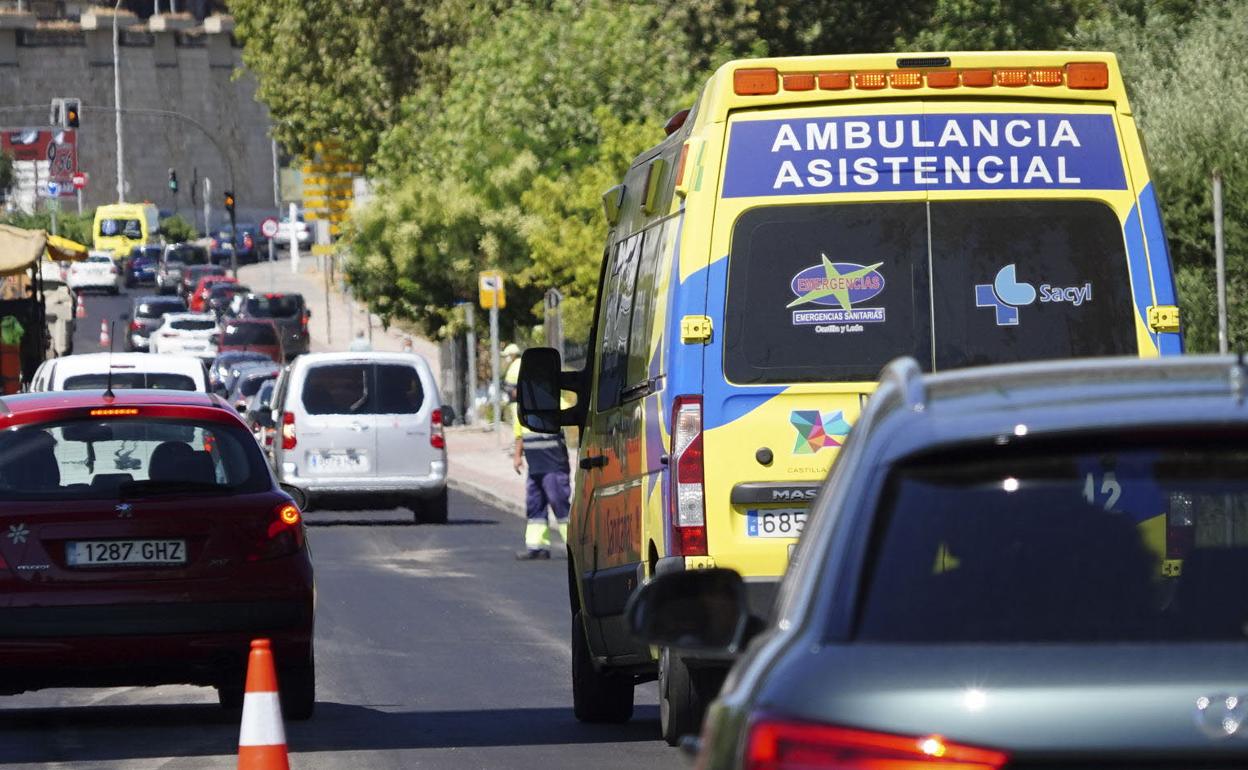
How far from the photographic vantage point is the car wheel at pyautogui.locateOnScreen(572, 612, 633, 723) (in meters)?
11.5

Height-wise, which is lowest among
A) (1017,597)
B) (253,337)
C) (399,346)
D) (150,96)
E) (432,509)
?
(432,509)

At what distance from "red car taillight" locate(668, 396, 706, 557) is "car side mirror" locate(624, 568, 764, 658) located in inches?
167

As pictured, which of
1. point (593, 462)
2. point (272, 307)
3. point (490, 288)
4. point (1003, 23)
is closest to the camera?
point (593, 462)

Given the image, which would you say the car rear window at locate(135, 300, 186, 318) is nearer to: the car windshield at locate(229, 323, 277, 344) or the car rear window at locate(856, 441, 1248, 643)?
the car windshield at locate(229, 323, 277, 344)

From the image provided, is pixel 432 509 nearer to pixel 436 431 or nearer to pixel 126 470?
pixel 436 431

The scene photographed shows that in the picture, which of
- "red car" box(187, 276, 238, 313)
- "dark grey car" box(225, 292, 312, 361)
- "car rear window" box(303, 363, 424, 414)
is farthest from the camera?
"red car" box(187, 276, 238, 313)

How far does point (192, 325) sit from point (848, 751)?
225ft

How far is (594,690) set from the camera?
11.6m

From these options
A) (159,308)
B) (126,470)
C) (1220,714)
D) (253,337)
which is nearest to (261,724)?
(126,470)

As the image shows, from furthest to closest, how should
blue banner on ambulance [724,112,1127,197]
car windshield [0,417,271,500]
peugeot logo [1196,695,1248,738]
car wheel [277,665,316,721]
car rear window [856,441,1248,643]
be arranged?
car wheel [277,665,316,721] < car windshield [0,417,271,500] < blue banner on ambulance [724,112,1127,197] < car rear window [856,441,1248,643] < peugeot logo [1196,695,1248,738]

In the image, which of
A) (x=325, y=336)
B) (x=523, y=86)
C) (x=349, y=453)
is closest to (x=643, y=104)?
(x=523, y=86)

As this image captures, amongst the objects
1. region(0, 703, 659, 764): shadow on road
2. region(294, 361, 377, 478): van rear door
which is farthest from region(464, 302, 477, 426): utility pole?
region(0, 703, 659, 764): shadow on road

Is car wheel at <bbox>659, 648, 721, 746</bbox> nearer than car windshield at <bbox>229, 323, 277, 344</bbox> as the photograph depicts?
Yes

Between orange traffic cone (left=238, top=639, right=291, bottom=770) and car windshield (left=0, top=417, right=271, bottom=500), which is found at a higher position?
car windshield (left=0, top=417, right=271, bottom=500)
